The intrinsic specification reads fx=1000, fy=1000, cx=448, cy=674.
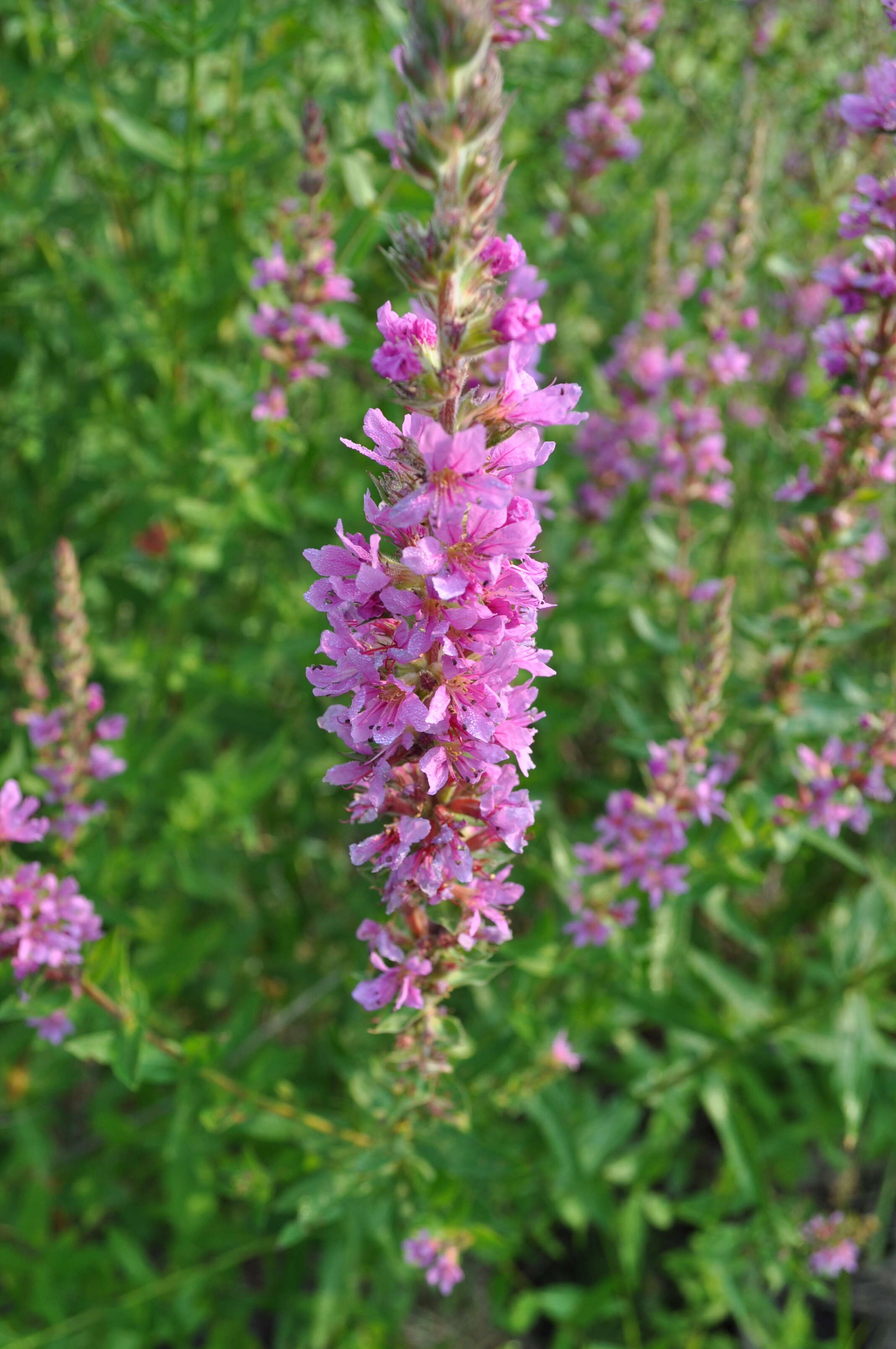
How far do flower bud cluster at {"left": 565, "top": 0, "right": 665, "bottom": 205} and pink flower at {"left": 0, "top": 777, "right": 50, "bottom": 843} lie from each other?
13.5 feet

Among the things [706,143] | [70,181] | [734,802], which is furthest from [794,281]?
[70,181]

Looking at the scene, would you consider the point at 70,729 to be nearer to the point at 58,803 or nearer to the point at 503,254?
the point at 58,803

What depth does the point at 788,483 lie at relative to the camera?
3.91 m

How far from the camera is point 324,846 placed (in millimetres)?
5844

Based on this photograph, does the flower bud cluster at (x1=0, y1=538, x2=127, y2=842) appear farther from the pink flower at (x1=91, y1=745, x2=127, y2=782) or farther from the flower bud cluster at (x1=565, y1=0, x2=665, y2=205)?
the flower bud cluster at (x1=565, y1=0, x2=665, y2=205)

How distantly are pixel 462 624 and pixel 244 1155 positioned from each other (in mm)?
2958

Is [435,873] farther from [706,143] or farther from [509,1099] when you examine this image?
[706,143]

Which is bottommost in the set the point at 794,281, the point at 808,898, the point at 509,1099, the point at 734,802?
the point at 808,898

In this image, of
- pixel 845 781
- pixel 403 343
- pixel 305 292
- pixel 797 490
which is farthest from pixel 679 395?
pixel 403 343

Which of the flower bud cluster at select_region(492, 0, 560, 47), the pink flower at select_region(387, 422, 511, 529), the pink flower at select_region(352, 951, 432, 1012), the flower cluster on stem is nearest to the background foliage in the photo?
the flower cluster on stem

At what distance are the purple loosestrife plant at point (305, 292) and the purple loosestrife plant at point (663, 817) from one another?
6.21ft

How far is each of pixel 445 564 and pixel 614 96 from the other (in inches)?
164

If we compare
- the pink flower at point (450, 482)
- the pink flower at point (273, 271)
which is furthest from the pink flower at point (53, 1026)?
the pink flower at point (273, 271)

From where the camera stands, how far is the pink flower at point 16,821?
9.50 feet
